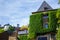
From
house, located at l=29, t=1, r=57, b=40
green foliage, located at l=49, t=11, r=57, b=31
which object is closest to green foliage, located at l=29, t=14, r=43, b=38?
house, located at l=29, t=1, r=57, b=40

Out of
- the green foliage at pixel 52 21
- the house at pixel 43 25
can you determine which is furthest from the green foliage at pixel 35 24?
the green foliage at pixel 52 21

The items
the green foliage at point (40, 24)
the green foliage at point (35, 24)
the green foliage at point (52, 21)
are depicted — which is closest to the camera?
the green foliage at point (52, 21)

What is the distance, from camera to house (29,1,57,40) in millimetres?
36250

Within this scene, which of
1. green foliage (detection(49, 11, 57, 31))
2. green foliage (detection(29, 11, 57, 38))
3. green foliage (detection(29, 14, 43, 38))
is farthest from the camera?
green foliage (detection(29, 14, 43, 38))

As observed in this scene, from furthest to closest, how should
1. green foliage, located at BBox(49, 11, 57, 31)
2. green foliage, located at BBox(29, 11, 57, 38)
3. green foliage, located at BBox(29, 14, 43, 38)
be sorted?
green foliage, located at BBox(29, 14, 43, 38), green foliage, located at BBox(29, 11, 57, 38), green foliage, located at BBox(49, 11, 57, 31)

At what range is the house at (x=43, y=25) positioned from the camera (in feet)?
119

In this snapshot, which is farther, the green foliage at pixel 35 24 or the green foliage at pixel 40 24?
the green foliage at pixel 35 24

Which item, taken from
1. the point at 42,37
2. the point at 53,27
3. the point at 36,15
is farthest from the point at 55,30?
the point at 36,15

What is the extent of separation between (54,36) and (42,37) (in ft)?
7.88

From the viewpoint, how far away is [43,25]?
37.2 m

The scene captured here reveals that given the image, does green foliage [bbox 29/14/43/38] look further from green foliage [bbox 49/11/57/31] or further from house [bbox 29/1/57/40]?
green foliage [bbox 49/11/57/31]

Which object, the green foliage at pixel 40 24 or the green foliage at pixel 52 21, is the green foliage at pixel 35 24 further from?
the green foliage at pixel 52 21

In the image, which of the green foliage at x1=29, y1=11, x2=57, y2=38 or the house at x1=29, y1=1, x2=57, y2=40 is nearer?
the house at x1=29, y1=1, x2=57, y2=40

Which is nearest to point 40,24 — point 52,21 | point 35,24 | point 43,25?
point 43,25
